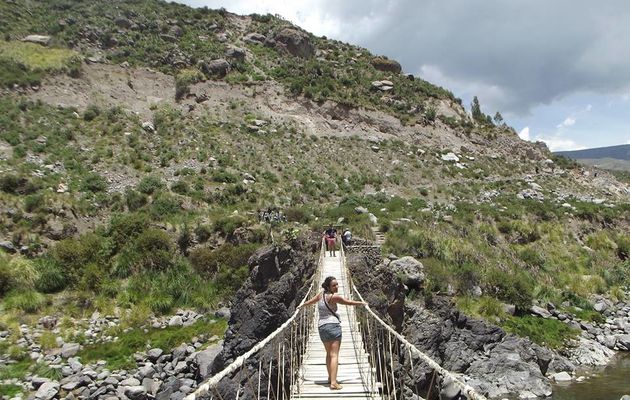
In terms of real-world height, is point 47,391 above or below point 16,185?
below

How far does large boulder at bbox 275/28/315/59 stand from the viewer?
54031 mm

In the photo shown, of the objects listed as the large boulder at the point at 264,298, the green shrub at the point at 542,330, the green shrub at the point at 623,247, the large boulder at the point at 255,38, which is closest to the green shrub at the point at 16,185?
the large boulder at the point at 264,298

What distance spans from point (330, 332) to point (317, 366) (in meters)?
1.60

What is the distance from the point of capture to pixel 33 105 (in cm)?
3244

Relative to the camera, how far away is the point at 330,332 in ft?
21.2

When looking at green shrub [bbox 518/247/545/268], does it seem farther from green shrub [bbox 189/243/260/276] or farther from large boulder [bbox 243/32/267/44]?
large boulder [bbox 243/32/267/44]

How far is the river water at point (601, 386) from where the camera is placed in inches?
502

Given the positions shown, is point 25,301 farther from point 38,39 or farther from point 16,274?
point 38,39

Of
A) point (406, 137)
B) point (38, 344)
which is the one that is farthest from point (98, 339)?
point (406, 137)

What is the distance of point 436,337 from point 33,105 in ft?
107

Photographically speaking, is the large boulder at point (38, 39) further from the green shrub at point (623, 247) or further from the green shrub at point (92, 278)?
the green shrub at point (623, 247)

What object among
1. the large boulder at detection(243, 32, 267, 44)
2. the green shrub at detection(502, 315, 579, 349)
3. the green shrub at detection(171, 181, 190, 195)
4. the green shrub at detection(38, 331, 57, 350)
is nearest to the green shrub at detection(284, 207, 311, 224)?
the green shrub at detection(171, 181, 190, 195)

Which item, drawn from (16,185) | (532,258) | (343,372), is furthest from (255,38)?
(343,372)

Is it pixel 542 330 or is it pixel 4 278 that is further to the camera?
pixel 542 330
